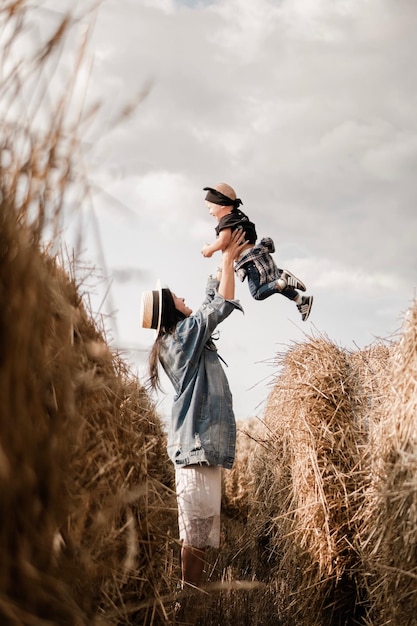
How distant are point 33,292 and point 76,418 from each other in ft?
1.45

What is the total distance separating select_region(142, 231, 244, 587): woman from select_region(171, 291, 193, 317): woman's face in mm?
10

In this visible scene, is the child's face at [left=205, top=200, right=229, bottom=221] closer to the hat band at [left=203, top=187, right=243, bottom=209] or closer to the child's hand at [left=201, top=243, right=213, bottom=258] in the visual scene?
the hat band at [left=203, top=187, right=243, bottom=209]

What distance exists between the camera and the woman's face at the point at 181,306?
15.1 feet

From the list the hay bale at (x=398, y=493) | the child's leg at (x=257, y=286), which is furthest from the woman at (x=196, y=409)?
the child's leg at (x=257, y=286)

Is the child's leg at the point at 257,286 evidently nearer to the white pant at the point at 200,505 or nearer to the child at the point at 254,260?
the child at the point at 254,260

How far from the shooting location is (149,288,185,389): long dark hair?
433 centimetres

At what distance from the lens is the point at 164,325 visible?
4.45 m

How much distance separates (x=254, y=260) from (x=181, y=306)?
174 cm

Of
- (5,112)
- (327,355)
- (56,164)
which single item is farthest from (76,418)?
(327,355)

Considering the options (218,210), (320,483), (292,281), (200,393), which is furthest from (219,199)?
(320,483)

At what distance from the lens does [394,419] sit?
3.32 meters

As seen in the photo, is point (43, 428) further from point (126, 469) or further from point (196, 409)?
point (196, 409)

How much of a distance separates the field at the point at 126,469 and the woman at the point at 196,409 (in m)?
0.44

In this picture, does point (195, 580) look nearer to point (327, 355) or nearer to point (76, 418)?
point (327, 355)
